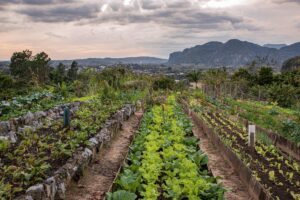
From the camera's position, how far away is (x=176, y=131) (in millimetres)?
11656

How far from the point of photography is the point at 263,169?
909 cm

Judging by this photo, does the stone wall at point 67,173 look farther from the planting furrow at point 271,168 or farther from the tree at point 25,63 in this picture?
the tree at point 25,63

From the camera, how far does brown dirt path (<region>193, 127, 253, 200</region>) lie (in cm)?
781

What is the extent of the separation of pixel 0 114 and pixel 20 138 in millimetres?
4212

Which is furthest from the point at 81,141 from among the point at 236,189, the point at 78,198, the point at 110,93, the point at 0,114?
the point at 110,93

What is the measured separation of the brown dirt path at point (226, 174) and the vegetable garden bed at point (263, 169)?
0.15 m

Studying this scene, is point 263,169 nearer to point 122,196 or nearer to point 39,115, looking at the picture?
point 122,196

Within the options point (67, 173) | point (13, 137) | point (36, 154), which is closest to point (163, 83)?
point (13, 137)

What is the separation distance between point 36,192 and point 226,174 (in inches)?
183

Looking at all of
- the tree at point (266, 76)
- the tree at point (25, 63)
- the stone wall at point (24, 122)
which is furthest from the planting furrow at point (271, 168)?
the tree at point (25, 63)

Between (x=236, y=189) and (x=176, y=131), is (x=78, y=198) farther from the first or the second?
(x=176, y=131)

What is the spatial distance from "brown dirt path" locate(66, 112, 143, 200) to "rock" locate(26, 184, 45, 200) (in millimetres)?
1183

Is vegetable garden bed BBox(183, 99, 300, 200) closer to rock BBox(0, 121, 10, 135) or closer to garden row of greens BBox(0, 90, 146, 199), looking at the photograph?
garden row of greens BBox(0, 90, 146, 199)

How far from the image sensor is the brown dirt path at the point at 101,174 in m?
7.75
